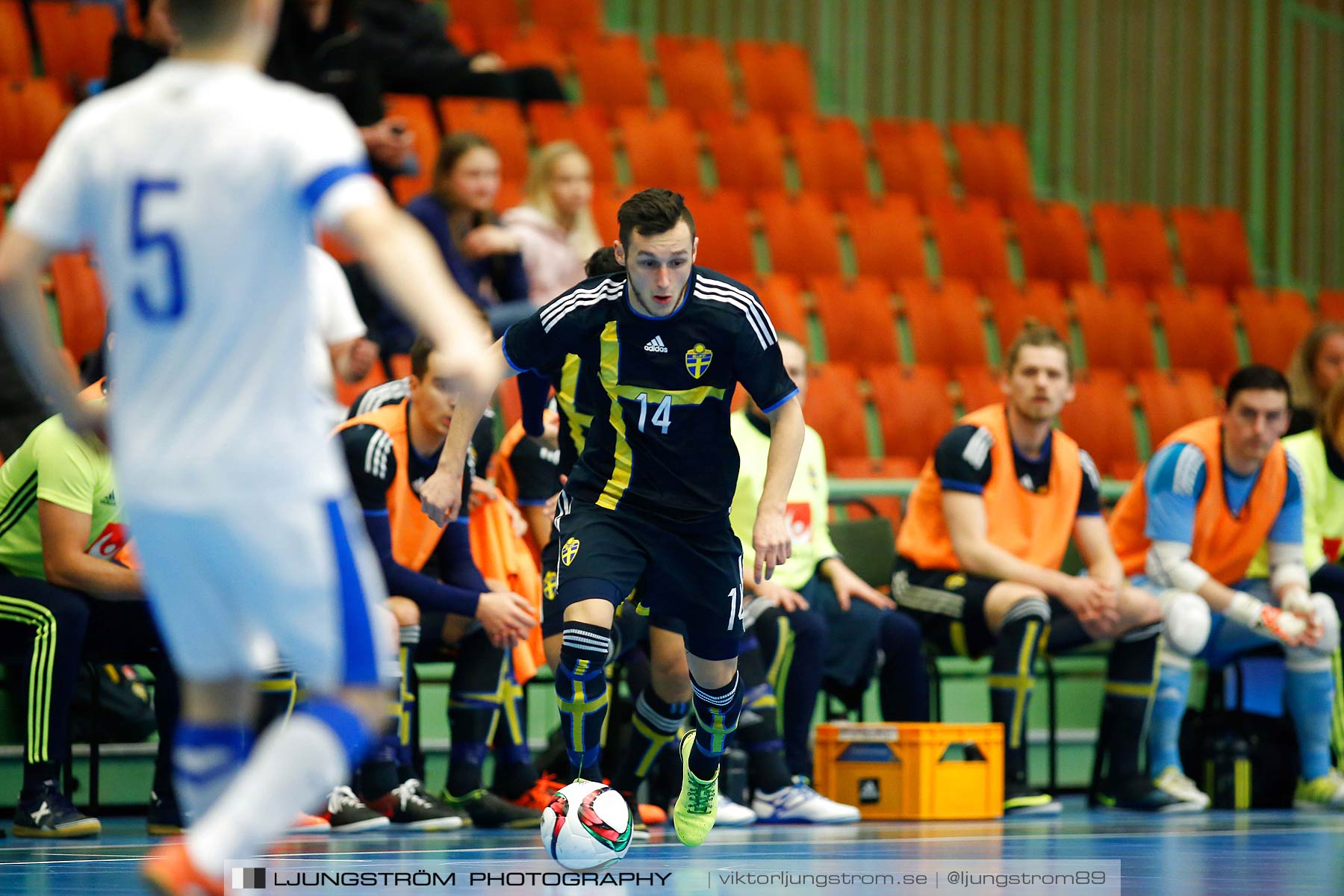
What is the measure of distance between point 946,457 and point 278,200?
4.84 m

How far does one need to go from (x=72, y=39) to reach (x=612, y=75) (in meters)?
3.35

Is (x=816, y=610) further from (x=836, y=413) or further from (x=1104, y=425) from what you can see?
(x=1104, y=425)

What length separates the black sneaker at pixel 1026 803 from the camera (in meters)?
6.92

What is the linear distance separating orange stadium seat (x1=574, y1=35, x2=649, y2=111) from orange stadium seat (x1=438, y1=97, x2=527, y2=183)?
1317 millimetres

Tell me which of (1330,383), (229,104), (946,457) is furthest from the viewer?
(1330,383)

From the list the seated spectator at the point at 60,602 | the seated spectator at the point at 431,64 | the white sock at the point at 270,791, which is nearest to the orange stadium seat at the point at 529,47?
the seated spectator at the point at 431,64

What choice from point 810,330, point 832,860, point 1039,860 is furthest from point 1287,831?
point 810,330

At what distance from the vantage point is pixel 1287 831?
246 inches

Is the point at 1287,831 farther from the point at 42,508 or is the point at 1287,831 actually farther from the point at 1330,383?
the point at 42,508

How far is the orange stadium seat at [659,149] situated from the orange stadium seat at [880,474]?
7.39ft

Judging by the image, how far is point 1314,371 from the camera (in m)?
8.45

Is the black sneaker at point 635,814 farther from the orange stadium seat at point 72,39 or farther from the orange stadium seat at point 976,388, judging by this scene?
the orange stadium seat at point 72,39

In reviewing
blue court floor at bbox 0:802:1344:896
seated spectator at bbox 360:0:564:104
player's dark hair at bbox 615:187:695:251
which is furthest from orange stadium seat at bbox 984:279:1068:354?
player's dark hair at bbox 615:187:695:251

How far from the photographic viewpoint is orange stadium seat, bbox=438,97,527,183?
9789 mm
